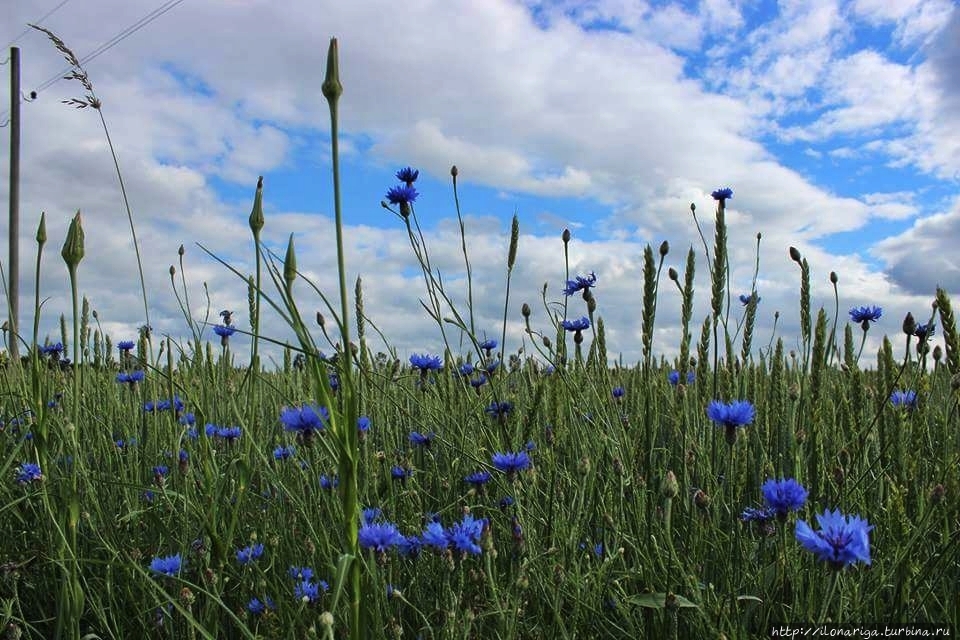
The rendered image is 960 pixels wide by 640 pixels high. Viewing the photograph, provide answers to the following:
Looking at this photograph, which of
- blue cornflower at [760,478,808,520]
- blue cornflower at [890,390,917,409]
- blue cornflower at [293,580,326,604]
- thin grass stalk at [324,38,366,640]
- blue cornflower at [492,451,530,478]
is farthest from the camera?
blue cornflower at [890,390,917,409]

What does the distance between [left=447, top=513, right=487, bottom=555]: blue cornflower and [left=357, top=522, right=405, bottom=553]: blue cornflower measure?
120 mm

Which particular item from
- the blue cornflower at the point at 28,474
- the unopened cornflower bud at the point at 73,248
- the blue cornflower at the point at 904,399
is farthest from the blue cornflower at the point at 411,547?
the blue cornflower at the point at 904,399

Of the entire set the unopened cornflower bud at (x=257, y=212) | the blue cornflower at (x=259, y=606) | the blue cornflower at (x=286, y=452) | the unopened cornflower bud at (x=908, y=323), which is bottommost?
the blue cornflower at (x=259, y=606)

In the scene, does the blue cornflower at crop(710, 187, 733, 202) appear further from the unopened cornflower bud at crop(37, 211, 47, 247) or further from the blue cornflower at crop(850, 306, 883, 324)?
the unopened cornflower bud at crop(37, 211, 47, 247)

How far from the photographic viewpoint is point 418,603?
1.84m

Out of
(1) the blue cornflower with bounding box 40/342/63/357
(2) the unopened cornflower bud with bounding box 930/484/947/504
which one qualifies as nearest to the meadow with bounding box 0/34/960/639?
(2) the unopened cornflower bud with bounding box 930/484/947/504

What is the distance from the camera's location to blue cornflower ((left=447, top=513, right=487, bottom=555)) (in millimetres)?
1528

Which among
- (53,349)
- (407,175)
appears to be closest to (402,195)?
(407,175)

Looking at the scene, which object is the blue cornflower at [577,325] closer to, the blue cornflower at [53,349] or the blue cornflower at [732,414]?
the blue cornflower at [732,414]

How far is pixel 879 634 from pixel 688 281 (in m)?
1.18

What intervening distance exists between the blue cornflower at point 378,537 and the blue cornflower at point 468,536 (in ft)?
0.39

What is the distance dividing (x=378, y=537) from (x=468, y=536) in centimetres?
19

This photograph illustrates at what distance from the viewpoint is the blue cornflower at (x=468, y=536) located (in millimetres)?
1528

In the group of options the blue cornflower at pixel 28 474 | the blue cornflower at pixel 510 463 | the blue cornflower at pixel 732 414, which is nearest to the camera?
the blue cornflower at pixel 732 414
